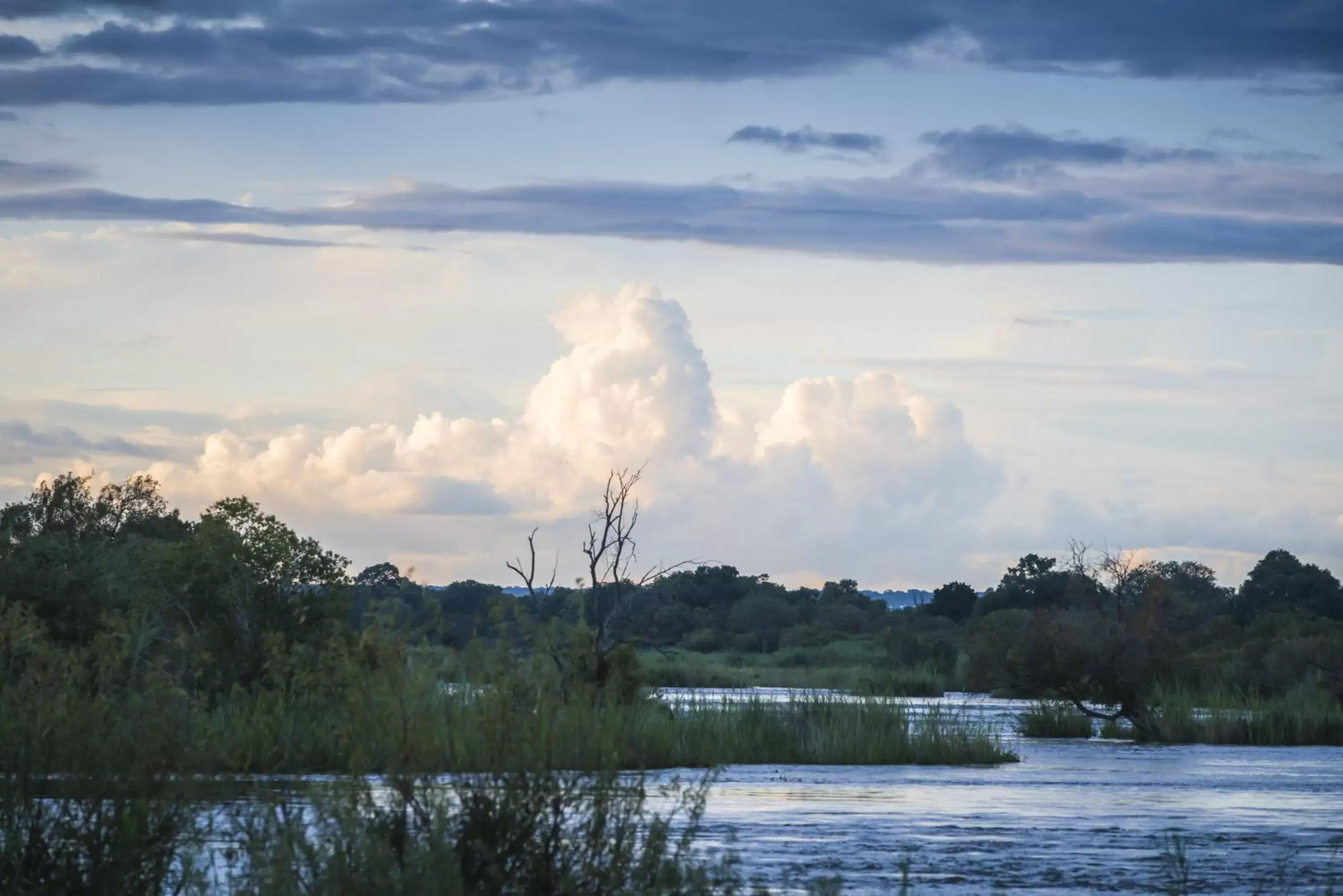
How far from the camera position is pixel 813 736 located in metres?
33.9

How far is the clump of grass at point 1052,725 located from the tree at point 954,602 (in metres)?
60.4

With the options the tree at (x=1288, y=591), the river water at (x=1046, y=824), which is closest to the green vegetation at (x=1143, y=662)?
the river water at (x=1046, y=824)

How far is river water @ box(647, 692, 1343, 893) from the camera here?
653 inches

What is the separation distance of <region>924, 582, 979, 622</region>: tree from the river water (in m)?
69.3

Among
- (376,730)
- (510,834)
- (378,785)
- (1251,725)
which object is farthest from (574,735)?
(1251,725)

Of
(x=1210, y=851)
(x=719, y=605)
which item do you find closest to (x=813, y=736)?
(x=1210, y=851)

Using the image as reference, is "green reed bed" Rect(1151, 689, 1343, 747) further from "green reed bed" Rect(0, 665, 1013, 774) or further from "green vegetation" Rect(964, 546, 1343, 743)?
"green reed bed" Rect(0, 665, 1013, 774)

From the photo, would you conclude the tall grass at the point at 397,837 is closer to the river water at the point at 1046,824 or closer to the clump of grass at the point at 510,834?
the clump of grass at the point at 510,834

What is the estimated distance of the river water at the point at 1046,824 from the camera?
16578mm

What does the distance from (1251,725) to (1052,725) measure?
191 inches

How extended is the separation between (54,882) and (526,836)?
265 cm

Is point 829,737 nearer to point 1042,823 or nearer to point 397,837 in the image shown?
point 1042,823

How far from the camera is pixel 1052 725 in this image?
148 feet

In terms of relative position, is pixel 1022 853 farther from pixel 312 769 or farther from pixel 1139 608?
pixel 1139 608
